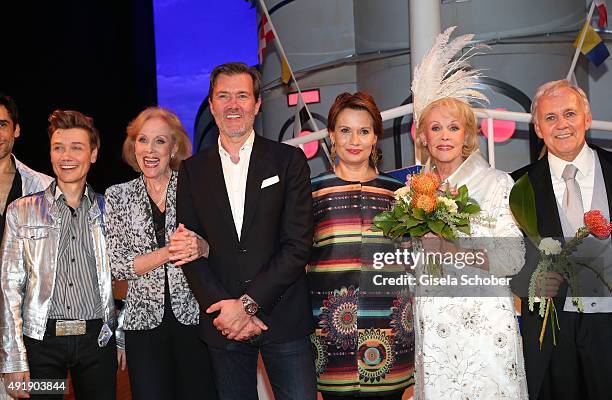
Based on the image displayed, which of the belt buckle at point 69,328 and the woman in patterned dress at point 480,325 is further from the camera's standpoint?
the belt buckle at point 69,328

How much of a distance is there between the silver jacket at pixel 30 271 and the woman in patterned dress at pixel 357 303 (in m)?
0.90

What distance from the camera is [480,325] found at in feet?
8.09

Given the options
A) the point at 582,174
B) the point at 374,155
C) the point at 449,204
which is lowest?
the point at 449,204

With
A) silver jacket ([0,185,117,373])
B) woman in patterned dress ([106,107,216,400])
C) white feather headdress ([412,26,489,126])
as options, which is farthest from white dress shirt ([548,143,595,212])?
silver jacket ([0,185,117,373])

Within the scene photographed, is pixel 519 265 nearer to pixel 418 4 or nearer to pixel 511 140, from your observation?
pixel 418 4

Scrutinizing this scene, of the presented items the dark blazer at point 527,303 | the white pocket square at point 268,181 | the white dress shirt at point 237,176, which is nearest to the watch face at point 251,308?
the white dress shirt at point 237,176

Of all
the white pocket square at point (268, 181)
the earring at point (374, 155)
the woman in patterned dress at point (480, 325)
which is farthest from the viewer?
the earring at point (374, 155)

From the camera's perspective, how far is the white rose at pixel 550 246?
2.39 metres

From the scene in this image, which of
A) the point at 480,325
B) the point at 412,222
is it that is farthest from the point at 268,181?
Answer: the point at 480,325

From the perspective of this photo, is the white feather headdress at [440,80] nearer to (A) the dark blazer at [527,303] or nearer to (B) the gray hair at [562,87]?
(B) the gray hair at [562,87]

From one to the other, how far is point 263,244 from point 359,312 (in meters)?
0.47

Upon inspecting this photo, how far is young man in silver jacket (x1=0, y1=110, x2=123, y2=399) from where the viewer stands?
8.73 feet

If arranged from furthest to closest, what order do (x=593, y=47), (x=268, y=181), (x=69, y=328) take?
(x=593, y=47), (x=69, y=328), (x=268, y=181)

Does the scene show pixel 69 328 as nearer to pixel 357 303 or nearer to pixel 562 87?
pixel 357 303
